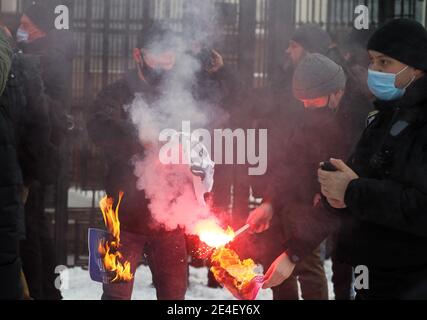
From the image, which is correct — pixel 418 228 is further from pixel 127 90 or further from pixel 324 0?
pixel 324 0

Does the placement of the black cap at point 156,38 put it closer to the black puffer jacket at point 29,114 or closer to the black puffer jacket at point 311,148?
the black puffer jacket at point 29,114

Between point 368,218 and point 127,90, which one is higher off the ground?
point 127,90

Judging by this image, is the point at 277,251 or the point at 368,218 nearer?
the point at 368,218

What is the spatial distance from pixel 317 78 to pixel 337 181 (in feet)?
5.01

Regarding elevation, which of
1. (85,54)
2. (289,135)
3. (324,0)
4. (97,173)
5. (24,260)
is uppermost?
(324,0)

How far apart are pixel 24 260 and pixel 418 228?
123 inches

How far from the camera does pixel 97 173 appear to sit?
6.38 m

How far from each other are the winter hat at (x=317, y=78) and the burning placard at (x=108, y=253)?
1337mm

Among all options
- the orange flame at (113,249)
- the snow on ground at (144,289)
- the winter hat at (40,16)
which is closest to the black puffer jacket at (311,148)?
the orange flame at (113,249)

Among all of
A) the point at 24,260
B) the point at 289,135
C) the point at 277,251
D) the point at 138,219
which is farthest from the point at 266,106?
the point at 24,260

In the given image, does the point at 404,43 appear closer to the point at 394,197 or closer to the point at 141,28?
the point at 394,197

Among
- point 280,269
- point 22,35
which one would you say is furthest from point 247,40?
point 280,269

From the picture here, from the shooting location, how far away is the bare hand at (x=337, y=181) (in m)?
3.21

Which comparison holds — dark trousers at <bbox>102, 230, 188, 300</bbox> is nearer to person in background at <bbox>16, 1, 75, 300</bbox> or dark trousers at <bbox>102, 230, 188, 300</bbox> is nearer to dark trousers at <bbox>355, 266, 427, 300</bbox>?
A: person in background at <bbox>16, 1, 75, 300</bbox>
